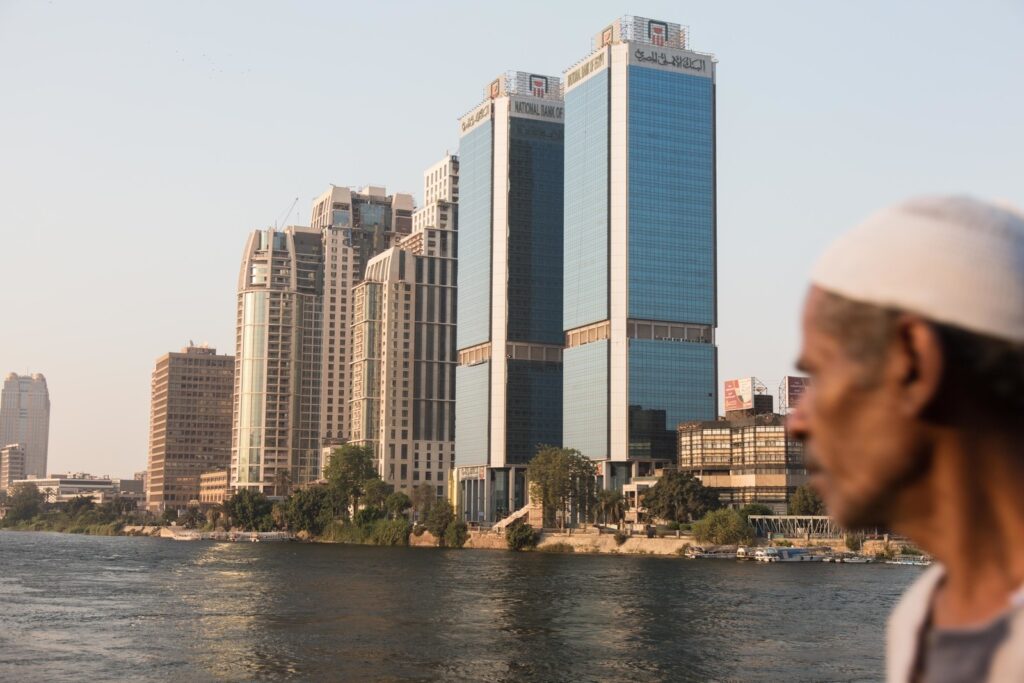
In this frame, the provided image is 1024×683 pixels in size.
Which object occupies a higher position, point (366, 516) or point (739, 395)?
point (739, 395)

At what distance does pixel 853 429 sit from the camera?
1704 mm

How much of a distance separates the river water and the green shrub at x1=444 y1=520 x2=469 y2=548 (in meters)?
63.2

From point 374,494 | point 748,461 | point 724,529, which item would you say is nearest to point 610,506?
point 748,461

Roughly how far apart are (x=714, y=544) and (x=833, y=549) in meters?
13.2

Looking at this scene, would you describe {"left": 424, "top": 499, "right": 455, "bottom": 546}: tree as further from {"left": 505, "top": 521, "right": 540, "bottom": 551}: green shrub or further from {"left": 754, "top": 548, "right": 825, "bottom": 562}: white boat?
{"left": 754, "top": 548, "right": 825, "bottom": 562}: white boat

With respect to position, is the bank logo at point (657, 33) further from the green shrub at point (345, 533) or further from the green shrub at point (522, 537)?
the green shrub at point (345, 533)

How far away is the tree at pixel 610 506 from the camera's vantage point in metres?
157

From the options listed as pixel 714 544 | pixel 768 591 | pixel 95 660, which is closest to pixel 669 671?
pixel 95 660

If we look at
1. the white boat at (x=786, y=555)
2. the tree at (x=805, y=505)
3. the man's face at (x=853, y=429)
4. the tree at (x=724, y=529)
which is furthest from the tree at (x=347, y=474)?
the man's face at (x=853, y=429)

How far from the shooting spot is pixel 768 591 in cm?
8112

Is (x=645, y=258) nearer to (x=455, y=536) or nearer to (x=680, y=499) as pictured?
(x=680, y=499)

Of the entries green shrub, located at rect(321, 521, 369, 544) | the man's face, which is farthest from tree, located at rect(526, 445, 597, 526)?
the man's face

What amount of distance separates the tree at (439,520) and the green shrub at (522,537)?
15.4 metres

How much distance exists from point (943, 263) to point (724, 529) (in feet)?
442
